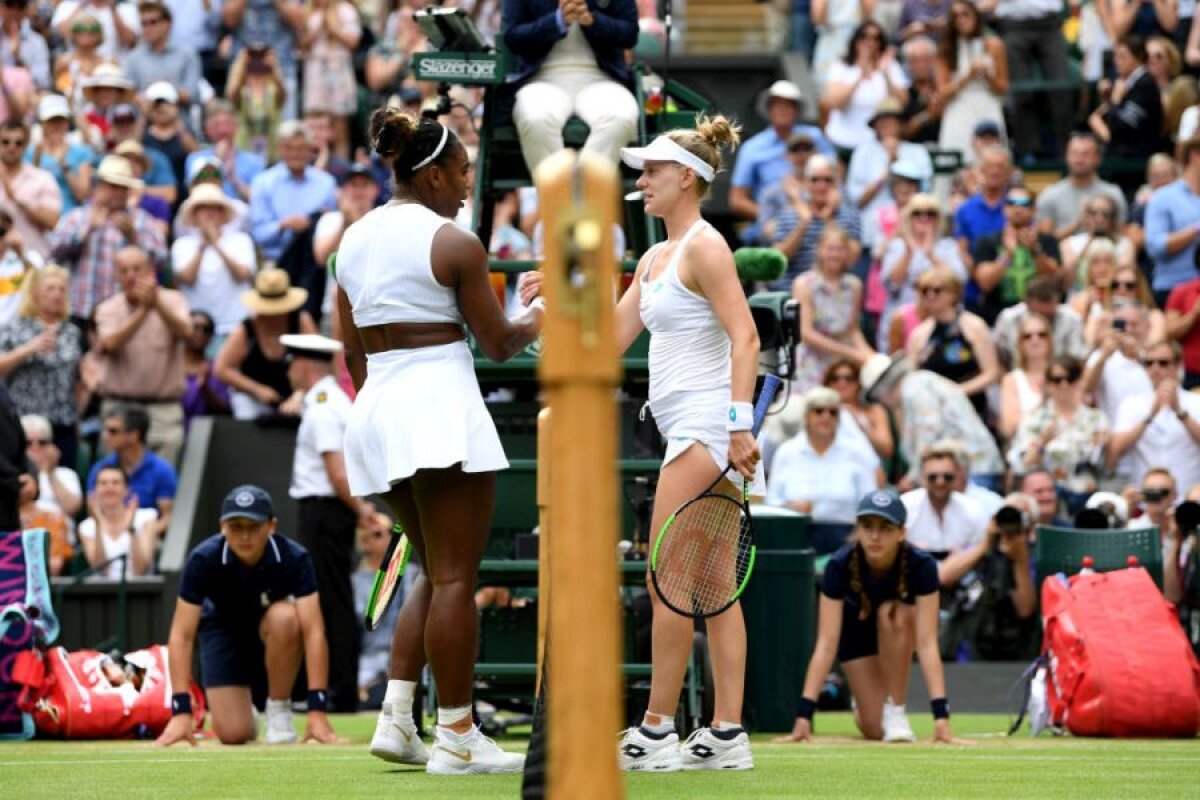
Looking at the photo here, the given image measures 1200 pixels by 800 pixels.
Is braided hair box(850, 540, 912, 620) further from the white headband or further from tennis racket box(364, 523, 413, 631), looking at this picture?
the white headband

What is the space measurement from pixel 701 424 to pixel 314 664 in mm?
3756

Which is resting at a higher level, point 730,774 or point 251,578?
point 251,578

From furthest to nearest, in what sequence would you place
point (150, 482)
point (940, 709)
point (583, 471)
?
point (150, 482) < point (940, 709) < point (583, 471)

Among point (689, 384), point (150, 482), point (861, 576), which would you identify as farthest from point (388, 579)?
point (150, 482)

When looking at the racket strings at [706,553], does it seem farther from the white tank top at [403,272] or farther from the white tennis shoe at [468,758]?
the white tank top at [403,272]

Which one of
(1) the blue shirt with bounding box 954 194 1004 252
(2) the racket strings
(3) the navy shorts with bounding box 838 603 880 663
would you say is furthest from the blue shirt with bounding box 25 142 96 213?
(2) the racket strings

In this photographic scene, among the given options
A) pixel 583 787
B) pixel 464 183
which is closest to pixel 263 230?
pixel 464 183

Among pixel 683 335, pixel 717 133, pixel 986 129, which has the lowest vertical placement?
Answer: pixel 683 335

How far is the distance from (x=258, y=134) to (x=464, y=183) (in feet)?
40.9

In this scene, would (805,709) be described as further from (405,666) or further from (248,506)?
(405,666)

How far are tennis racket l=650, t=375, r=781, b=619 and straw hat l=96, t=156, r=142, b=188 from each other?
9.74 m

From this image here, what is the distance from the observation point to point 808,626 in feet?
40.9

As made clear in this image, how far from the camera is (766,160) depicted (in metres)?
19.0

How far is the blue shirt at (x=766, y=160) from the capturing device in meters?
18.9
